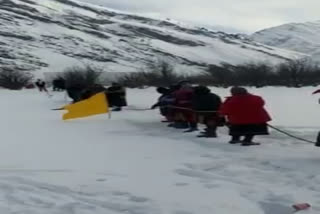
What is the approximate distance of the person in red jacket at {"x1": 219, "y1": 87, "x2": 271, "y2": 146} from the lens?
1234 cm

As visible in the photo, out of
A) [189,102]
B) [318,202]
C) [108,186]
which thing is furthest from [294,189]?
[189,102]

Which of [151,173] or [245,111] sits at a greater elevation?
[245,111]

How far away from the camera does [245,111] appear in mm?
12320

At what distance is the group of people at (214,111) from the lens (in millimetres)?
12367

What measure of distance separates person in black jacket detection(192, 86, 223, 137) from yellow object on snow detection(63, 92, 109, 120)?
15.2 ft

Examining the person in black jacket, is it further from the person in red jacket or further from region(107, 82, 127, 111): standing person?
region(107, 82, 127, 111): standing person

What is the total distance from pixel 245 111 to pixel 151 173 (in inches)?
139

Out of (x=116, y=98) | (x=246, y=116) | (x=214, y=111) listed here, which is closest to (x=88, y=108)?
(x=116, y=98)

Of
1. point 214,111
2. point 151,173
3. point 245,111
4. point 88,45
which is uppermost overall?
point 88,45

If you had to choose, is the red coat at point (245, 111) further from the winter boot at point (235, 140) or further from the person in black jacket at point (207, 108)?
the person in black jacket at point (207, 108)

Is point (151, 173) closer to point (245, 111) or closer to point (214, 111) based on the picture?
point (245, 111)

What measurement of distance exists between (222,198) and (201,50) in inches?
6939

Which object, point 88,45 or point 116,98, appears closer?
point 116,98

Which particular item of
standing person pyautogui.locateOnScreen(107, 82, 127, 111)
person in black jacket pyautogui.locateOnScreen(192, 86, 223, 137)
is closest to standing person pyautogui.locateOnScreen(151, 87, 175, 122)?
person in black jacket pyautogui.locateOnScreen(192, 86, 223, 137)
